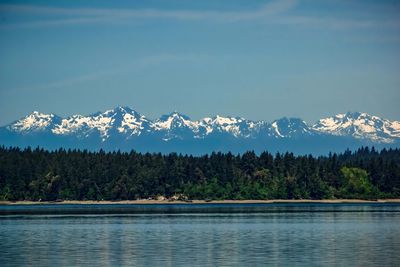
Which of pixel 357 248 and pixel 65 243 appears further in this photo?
pixel 65 243

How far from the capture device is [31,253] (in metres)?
79.6

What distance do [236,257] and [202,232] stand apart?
33.9 meters

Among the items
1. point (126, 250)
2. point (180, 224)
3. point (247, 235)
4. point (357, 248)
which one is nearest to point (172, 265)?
point (126, 250)

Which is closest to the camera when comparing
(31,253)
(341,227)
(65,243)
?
(31,253)

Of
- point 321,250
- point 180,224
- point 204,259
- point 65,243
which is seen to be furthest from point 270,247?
point 180,224

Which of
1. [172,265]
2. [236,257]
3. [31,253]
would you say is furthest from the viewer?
[31,253]

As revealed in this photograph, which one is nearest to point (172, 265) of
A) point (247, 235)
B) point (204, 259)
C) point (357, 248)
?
point (204, 259)

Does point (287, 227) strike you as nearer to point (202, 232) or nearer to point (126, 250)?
point (202, 232)

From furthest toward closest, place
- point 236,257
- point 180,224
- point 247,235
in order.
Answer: point 180,224
point 247,235
point 236,257

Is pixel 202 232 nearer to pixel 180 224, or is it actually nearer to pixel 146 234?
pixel 146 234

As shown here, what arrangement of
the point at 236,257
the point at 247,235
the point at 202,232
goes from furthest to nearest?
the point at 202,232
the point at 247,235
the point at 236,257

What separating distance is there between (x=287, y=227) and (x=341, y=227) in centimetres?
690

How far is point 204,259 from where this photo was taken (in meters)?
73.2

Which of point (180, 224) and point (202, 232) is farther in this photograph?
point (180, 224)
